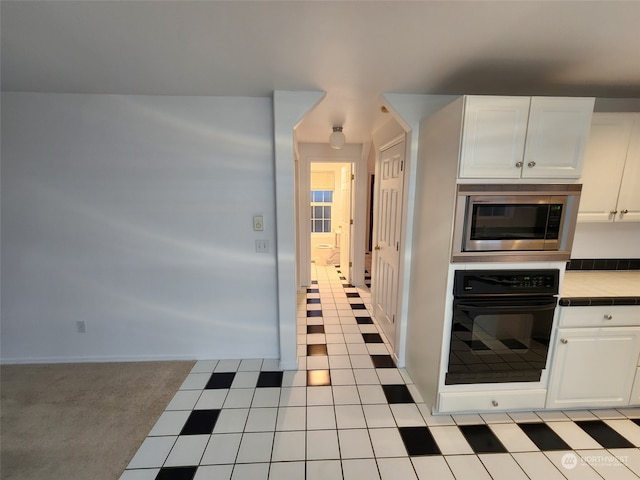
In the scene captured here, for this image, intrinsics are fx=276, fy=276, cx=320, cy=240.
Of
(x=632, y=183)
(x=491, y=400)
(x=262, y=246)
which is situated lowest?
(x=491, y=400)

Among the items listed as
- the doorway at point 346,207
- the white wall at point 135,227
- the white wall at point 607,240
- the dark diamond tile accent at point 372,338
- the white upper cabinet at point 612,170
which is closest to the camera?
the white upper cabinet at point 612,170

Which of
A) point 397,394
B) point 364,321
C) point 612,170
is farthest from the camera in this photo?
point 364,321

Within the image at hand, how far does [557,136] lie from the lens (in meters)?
1.58

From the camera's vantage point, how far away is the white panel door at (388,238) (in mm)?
2463

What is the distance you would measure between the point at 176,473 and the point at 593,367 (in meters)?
2.62

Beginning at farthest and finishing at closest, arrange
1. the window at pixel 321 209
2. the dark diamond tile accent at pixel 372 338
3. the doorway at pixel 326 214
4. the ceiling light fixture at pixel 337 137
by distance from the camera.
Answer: the window at pixel 321 209 < the doorway at pixel 326 214 < the ceiling light fixture at pixel 337 137 < the dark diamond tile accent at pixel 372 338

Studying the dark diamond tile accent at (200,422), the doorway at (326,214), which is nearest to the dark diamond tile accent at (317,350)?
the dark diamond tile accent at (200,422)

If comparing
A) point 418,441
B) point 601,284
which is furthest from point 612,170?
point 418,441

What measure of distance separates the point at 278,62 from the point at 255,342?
2.19 metres

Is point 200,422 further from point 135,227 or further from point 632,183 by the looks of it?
point 632,183

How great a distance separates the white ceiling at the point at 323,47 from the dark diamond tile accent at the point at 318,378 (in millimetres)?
2234

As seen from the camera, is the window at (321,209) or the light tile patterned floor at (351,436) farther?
the window at (321,209)

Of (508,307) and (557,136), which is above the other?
(557,136)

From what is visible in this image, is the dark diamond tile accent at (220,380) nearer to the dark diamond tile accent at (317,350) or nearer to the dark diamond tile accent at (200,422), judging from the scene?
the dark diamond tile accent at (200,422)
